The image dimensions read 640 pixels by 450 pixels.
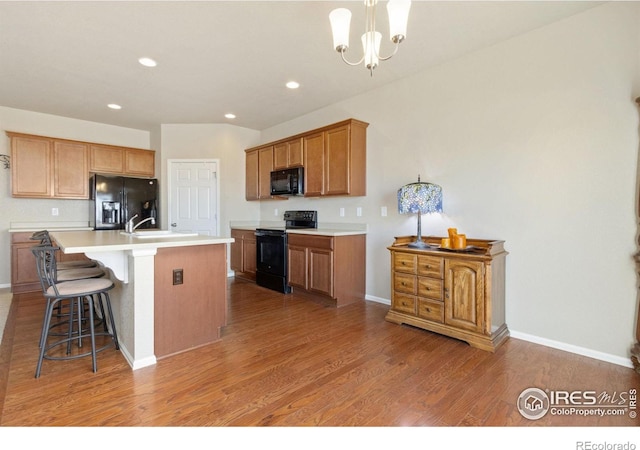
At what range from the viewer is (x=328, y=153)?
13.1 ft

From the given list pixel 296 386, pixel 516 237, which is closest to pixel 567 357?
pixel 516 237

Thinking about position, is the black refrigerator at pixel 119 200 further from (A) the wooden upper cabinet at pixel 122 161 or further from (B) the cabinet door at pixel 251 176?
(B) the cabinet door at pixel 251 176

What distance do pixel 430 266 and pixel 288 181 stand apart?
2425 mm

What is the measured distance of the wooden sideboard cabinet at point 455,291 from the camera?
2469 mm

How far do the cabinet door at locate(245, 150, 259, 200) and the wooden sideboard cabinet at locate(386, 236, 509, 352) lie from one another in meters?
3.00

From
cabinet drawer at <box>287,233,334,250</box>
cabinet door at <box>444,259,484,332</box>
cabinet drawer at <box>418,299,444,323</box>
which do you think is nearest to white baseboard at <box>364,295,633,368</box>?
cabinet door at <box>444,259,484,332</box>

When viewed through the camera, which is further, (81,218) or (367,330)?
(81,218)

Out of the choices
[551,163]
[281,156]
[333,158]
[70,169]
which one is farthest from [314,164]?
[70,169]

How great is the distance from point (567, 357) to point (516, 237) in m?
0.96

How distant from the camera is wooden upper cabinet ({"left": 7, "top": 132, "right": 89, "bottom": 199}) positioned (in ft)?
14.3

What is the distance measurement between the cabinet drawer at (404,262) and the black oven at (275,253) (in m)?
1.61

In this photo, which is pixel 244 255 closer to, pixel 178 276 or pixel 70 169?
pixel 178 276

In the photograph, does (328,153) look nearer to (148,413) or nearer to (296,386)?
(296,386)

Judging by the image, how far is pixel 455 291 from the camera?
2.63 m
